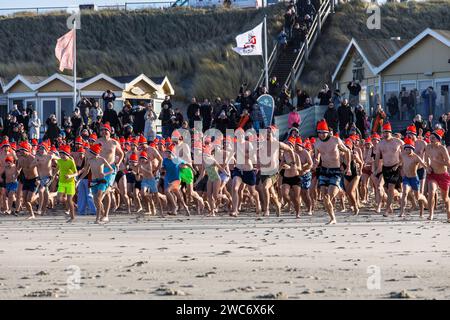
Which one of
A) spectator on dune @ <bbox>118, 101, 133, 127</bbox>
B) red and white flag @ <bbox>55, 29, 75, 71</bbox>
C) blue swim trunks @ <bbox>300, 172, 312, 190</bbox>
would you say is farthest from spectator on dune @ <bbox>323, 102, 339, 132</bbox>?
red and white flag @ <bbox>55, 29, 75, 71</bbox>

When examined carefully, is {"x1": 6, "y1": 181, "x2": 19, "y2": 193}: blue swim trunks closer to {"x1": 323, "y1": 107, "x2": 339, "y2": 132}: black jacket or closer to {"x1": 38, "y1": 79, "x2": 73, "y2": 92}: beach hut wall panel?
{"x1": 323, "y1": 107, "x2": 339, "y2": 132}: black jacket

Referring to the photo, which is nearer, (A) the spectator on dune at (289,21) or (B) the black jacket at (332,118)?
(B) the black jacket at (332,118)

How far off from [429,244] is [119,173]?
1234 cm

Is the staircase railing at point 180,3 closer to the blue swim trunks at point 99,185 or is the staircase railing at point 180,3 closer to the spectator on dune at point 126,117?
the spectator on dune at point 126,117

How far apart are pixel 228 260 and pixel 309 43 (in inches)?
1517

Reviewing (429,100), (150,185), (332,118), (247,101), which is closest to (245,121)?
(247,101)

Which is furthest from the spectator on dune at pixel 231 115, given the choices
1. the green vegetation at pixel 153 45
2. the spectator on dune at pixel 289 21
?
the green vegetation at pixel 153 45

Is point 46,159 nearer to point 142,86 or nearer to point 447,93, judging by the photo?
point 447,93

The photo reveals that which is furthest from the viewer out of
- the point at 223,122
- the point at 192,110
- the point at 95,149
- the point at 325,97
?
the point at 192,110

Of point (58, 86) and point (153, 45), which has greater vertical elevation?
point (153, 45)

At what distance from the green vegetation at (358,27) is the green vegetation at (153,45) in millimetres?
4358

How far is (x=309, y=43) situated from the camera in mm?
53375

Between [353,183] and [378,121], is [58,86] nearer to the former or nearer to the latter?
[378,121]

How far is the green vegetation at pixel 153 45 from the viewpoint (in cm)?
6191
